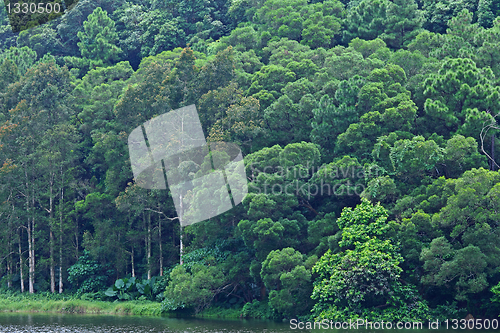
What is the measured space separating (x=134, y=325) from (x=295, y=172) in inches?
308

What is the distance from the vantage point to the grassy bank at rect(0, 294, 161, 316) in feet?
84.2

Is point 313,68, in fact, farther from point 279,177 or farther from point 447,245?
point 447,245

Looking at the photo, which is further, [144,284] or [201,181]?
[144,284]

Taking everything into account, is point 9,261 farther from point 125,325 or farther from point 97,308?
point 125,325

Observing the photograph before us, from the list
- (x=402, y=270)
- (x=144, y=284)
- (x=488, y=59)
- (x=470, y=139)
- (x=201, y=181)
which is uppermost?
(x=488, y=59)

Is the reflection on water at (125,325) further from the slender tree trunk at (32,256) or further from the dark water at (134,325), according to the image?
the slender tree trunk at (32,256)

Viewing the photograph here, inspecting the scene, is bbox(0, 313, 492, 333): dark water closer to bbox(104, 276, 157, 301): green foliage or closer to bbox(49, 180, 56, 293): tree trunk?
bbox(104, 276, 157, 301): green foliage

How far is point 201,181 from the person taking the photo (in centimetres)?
2473

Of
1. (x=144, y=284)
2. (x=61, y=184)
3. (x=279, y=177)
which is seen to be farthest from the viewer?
(x=61, y=184)

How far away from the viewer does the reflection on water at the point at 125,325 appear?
19609mm

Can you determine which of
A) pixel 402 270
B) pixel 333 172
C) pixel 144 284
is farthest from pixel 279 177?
pixel 144 284

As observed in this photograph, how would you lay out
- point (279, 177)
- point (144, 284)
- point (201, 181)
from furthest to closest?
1. point (144, 284)
2. point (201, 181)
3. point (279, 177)

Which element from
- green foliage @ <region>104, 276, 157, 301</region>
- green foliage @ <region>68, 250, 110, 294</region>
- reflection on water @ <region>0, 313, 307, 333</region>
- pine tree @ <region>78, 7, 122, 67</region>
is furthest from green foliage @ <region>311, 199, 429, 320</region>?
pine tree @ <region>78, 7, 122, 67</region>

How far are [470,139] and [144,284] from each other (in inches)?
586
